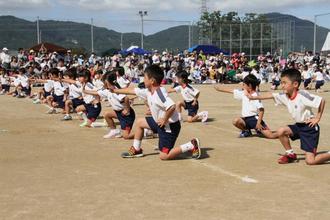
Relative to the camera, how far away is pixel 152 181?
5148 mm

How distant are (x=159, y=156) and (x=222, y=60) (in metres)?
23.8

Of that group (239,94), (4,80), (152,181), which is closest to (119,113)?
(239,94)

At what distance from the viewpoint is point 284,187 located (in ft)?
16.0

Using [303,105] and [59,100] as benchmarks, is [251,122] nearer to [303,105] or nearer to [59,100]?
[303,105]

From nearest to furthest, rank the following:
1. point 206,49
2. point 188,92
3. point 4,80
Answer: point 188,92 → point 4,80 → point 206,49

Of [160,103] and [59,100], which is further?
[59,100]

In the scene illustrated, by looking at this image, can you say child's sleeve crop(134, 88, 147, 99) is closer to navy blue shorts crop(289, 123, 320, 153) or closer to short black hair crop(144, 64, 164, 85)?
short black hair crop(144, 64, 164, 85)


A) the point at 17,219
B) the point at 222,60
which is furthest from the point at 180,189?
the point at 222,60

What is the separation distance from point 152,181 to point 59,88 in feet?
25.0

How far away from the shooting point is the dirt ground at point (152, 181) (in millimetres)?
4125

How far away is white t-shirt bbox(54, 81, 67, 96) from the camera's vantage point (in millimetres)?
12166

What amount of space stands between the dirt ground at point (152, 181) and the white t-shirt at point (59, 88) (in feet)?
12.7

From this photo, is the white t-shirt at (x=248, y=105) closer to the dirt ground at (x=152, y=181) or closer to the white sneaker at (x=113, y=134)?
the dirt ground at (x=152, y=181)

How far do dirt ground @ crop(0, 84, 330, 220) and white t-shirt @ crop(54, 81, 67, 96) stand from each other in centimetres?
387
